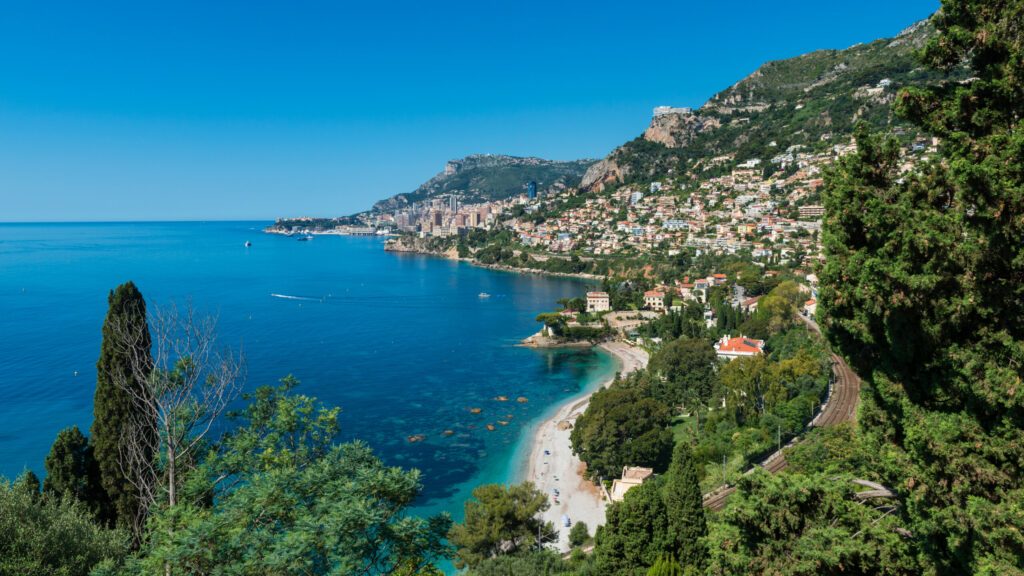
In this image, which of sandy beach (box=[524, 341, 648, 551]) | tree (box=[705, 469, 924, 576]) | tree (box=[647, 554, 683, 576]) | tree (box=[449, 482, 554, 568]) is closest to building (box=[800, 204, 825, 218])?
sandy beach (box=[524, 341, 648, 551])

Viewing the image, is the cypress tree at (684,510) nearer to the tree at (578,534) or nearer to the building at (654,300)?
the tree at (578,534)

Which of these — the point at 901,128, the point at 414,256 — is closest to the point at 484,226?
the point at 414,256

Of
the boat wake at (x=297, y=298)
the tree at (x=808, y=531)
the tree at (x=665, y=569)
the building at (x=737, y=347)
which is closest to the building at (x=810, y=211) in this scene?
the building at (x=737, y=347)

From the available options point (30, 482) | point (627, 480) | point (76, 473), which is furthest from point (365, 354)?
point (30, 482)

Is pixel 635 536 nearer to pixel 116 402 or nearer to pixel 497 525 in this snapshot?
pixel 497 525

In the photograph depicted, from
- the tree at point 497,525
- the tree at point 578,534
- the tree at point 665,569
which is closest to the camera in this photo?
the tree at point 665,569

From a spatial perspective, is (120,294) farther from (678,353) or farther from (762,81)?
(762,81)
